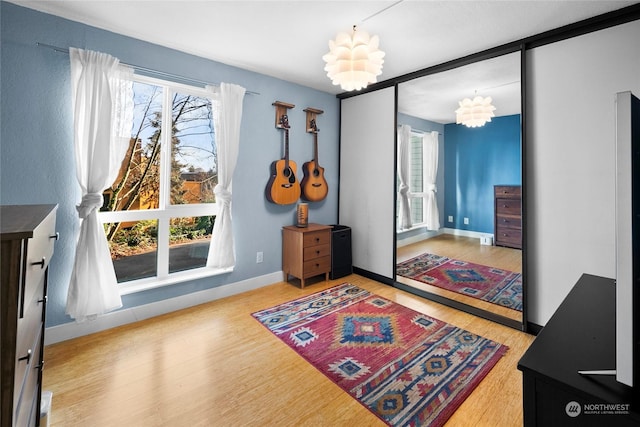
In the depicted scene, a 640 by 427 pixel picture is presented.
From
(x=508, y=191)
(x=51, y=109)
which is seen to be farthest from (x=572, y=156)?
(x=51, y=109)

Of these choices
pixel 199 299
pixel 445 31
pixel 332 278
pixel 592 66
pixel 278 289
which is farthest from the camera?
pixel 332 278

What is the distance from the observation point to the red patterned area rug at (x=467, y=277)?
2.62 meters

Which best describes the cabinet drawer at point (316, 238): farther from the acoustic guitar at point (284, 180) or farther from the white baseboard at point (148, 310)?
the white baseboard at point (148, 310)

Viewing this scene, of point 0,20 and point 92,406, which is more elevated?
point 0,20

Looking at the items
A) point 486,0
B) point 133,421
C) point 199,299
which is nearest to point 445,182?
point 486,0

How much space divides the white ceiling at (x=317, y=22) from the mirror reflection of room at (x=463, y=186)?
20 centimetres

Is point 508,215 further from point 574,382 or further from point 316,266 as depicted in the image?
point 574,382

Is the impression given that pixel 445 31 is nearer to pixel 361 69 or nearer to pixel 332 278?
pixel 361 69

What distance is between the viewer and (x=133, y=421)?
149cm

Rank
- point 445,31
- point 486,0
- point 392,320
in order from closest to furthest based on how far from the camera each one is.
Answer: point 486,0 < point 445,31 < point 392,320

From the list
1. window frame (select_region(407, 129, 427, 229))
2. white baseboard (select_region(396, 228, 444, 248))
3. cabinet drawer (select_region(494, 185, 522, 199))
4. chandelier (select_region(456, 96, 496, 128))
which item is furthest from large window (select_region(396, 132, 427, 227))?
cabinet drawer (select_region(494, 185, 522, 199))

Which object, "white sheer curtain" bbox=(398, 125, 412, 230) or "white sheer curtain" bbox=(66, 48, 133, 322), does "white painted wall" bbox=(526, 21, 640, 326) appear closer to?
"white sheer curtain" bbox=(398, 125, 412, 230)

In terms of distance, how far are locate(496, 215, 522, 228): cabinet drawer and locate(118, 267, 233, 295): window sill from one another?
2692 millimetres

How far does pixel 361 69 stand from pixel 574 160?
5.86 ft
